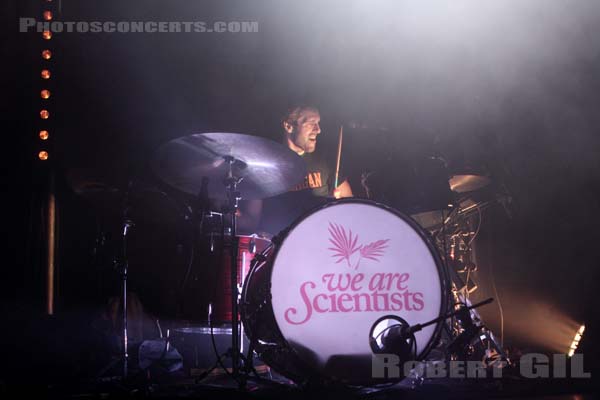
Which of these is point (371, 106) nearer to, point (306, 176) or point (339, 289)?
point (306, 176)

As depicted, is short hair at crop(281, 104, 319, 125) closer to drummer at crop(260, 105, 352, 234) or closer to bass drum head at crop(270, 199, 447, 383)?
drummer at crop(260, 105, 352, 234)

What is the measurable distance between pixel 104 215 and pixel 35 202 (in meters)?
0.90

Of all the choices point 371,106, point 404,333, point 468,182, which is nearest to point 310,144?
point 371,106

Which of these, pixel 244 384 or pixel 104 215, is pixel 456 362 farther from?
pixel 104 215

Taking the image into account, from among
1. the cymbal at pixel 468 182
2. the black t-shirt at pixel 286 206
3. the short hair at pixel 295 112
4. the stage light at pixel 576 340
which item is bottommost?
the stage light at pixel 576 340

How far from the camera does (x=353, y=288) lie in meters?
2.68

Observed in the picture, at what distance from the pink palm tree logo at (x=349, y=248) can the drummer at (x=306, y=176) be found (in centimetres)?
128

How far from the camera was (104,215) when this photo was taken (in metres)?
3.18

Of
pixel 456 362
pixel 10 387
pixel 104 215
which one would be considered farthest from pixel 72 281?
pixel 456 362

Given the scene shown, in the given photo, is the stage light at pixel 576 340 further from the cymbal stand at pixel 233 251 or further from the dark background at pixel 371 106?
the cymbal stand at pixel 233 251

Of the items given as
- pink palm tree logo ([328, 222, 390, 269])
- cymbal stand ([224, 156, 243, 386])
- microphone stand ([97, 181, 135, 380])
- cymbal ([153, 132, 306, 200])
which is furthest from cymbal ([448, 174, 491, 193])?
microphone stand ([97, 181, 135, 380])

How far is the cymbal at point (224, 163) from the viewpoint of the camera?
273 centimetres

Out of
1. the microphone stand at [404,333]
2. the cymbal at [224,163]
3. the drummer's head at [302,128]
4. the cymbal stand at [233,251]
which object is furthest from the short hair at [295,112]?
the microphone stand at [404,333]

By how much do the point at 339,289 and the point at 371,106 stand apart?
2786 mm
